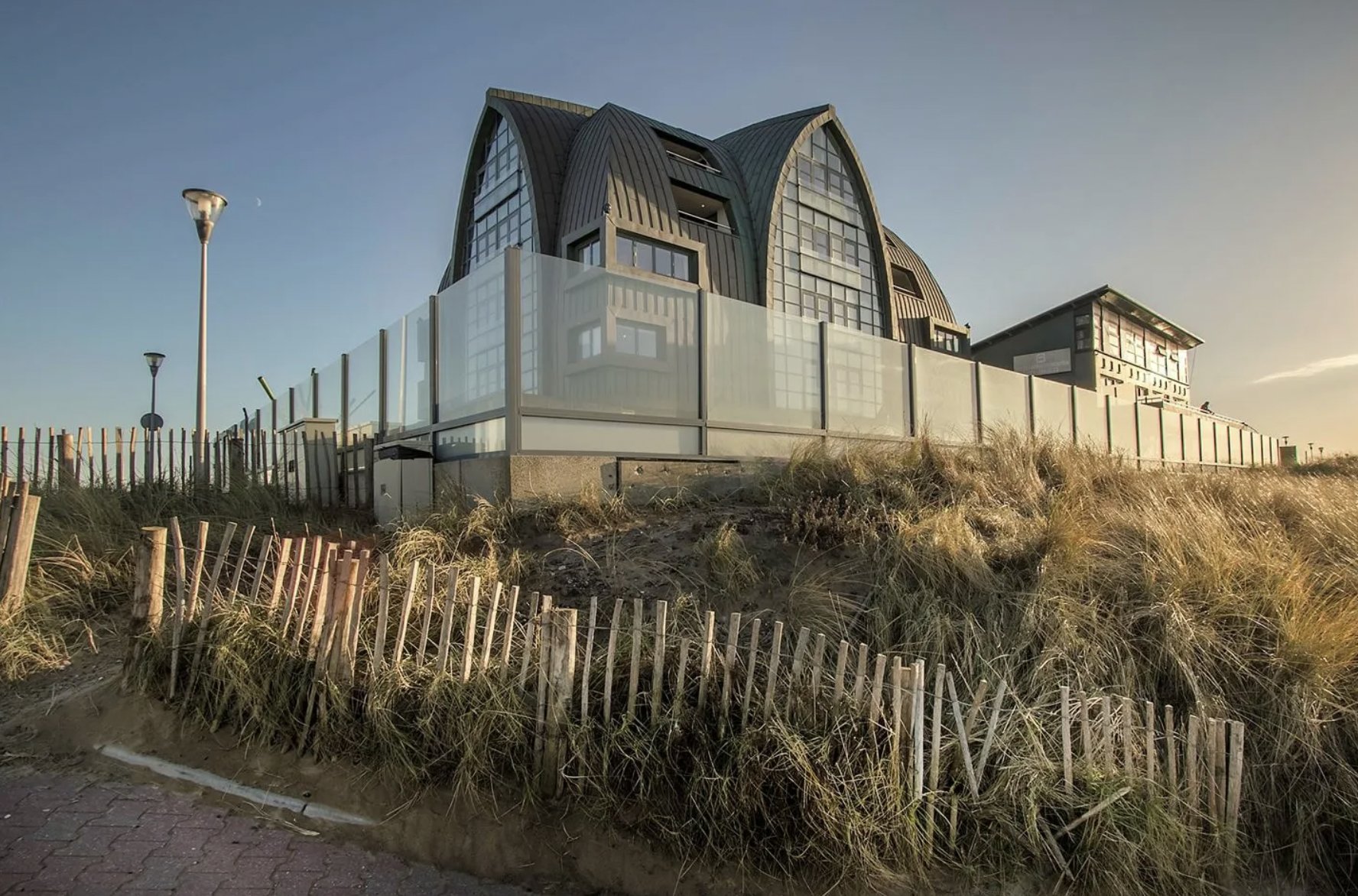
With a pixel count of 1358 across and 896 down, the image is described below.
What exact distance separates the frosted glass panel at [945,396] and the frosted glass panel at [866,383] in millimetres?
442

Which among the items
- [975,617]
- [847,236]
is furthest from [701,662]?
[847,236]

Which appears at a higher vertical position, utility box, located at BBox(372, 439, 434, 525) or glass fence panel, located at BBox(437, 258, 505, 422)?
glass fence panel, located at BBox(437, 258, 505, 422)

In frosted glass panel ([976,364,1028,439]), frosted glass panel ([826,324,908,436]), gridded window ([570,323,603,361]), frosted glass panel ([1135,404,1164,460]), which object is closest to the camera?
gridded window ([570,323,603,361])

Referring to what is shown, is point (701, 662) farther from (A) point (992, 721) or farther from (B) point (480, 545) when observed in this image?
(B) point (480, 545)

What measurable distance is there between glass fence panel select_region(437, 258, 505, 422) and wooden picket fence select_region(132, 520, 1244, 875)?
131 inches

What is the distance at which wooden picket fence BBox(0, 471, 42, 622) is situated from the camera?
17.0 feet

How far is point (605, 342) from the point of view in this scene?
779 cm

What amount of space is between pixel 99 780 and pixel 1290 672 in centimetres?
665

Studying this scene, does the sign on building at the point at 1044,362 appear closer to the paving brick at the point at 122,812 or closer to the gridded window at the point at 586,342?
the gridded window at the point at 586,342

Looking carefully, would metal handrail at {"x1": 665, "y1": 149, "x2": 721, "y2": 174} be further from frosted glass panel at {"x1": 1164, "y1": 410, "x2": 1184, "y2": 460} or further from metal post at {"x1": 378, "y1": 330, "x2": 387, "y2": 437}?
frosted glass panel at {"x1": 1164, "y1": 410, "x2": 1184, "y2": 460}

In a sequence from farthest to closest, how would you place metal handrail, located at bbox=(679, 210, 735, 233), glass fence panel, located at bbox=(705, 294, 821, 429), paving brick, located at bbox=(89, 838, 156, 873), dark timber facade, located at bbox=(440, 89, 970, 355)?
1. metal handrail, located at bbox=(679, 210, 735, 233)
2. dark timber facade, located at bbox=(440, 89, 970, 355)
3. glass fence panel, located at bbox=(705, 294, 821, 429)
4. paving brick, located at bbox=(89, 838, 156, 873)

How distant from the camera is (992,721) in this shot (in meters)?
3.26

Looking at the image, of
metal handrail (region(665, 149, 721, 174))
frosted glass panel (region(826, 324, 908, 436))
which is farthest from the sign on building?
frosted glass panel (region(826, 324, 908, 436))

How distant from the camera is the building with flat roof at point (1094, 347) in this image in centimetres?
2908
